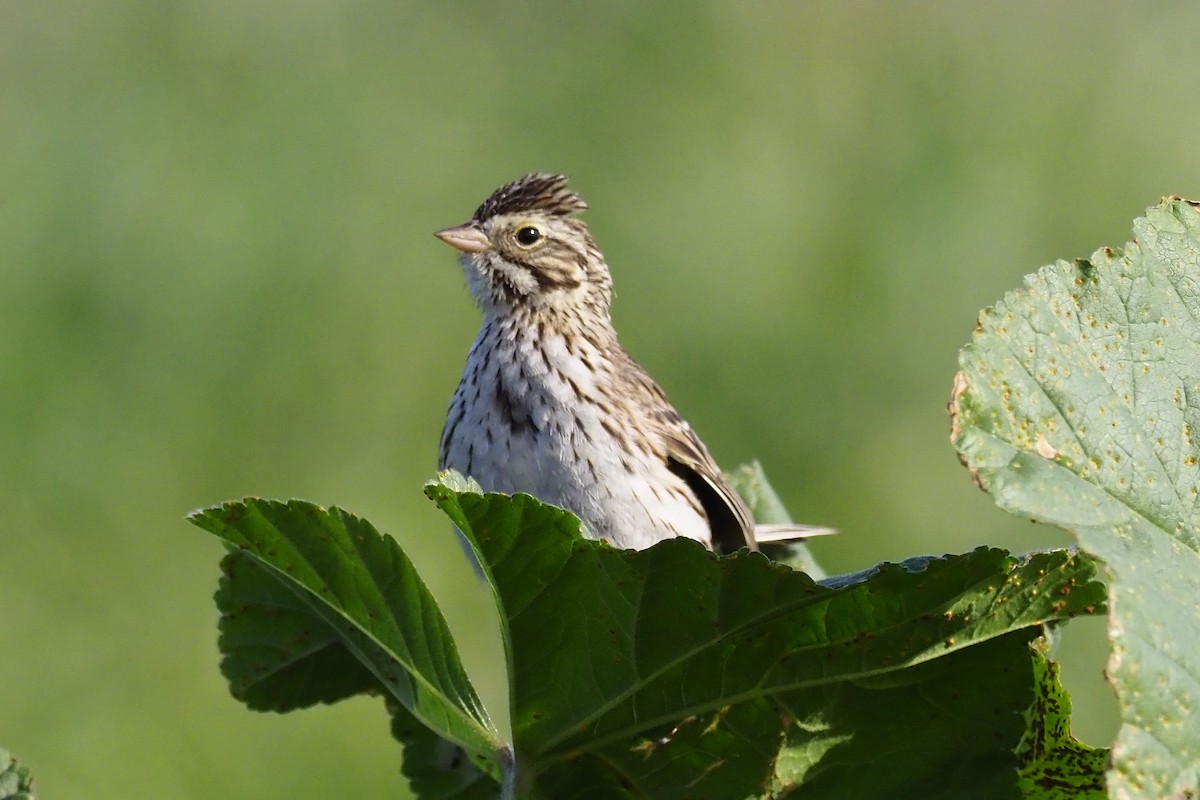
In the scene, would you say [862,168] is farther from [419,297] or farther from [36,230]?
[36,230]

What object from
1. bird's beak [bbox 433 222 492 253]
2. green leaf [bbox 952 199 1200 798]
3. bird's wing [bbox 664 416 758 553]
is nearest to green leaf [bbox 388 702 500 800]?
green leaf [bbox 952 199 1200 798]

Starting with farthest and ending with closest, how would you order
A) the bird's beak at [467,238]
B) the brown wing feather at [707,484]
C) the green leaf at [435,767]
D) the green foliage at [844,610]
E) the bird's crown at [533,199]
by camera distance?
the bird's crown at [533,199], the bird's beak at [467,238], the brown wing feather at [707,484], the green leaf at [435,767], the green foliage at [844,610]

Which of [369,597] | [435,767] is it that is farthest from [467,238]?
[369,597]

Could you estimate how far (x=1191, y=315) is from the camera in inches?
72.9

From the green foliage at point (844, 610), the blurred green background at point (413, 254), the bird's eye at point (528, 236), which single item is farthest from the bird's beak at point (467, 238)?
the green foliage at point (844, 610)

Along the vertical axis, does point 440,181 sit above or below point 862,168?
above

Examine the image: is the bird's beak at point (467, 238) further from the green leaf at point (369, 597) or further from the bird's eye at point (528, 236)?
the green leaf at point (369, 597)

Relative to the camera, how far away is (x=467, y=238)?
489cm

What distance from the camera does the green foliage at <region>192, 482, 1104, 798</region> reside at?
1.79 metres

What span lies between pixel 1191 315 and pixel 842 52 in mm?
9070

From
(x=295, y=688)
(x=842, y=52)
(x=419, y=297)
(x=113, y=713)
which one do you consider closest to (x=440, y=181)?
(x=419, y=297)

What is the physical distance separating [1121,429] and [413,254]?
7.20 meters

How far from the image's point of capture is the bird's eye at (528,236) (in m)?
5.01

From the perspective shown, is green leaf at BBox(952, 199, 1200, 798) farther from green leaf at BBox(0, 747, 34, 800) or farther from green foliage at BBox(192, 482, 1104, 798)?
green leaf at BBox(0, 747, 34, 800)
